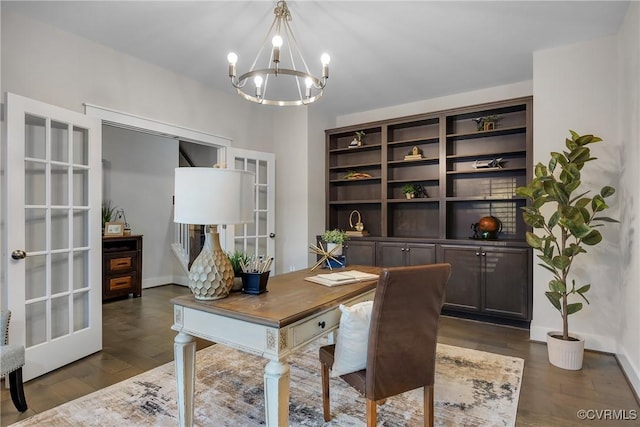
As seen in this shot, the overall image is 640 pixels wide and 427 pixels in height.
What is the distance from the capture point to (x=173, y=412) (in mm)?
2074

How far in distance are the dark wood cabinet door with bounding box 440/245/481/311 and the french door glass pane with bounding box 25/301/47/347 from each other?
3.81 meters

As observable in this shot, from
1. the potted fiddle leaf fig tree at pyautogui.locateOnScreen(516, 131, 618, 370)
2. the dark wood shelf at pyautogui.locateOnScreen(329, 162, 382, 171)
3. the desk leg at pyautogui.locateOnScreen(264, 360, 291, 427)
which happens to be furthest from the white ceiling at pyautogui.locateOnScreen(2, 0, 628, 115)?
the desk leg at pyautogui.locateOnScreen(264, 360, 291, 427)

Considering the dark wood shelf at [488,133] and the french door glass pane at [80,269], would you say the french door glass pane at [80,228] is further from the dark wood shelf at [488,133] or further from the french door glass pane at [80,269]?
the dark wood shelf at [488,133]

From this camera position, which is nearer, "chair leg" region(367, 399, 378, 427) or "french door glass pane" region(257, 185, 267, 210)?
"chair leg" region(367, 399, 378, 427)

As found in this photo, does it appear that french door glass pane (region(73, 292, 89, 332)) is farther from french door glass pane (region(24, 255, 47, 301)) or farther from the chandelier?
the chandelier

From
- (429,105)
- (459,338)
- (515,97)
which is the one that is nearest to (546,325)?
(459,338)

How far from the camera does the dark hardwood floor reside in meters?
2.15

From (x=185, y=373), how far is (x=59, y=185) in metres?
2.02

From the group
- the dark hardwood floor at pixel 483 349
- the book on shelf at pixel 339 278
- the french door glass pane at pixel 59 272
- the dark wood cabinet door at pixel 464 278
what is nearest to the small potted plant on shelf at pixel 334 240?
the book on shelf at pixel 339 278

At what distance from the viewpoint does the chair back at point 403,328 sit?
5.10 ft

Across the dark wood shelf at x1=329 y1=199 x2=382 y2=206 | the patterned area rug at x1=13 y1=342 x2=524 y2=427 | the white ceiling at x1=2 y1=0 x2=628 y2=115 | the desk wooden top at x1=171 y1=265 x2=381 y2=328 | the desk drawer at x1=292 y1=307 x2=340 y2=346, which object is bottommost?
the patterned area rug at x1=13 y1=342 x2=524 y2=427

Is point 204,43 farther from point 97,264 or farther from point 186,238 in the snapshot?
point 186,238

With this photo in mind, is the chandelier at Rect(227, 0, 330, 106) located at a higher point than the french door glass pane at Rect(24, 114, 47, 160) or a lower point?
higher
